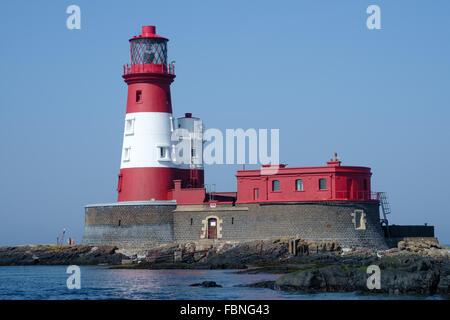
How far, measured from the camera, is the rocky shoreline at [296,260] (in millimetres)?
28922

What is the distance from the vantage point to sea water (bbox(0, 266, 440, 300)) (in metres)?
28.8

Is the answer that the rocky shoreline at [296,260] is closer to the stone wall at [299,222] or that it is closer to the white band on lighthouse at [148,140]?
the stone wall at [299,222]

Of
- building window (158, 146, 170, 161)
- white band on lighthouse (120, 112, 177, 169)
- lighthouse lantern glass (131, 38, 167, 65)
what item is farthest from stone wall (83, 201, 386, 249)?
lighthouse lantern glass (131, 38, 167, 65)

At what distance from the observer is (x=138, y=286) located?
32562mm

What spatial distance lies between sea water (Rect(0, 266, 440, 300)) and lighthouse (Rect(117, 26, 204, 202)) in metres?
5.53

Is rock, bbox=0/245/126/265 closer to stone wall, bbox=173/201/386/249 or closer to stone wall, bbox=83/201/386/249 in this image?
stone wall, bbox=83/201/386/249

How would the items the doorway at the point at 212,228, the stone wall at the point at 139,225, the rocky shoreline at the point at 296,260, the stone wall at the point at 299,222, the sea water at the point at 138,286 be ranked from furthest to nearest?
the stone wall at the point at 139,225 → the doorway at the point at 212,228 → the stone wall at the point at 299,222 → the rocky shoreline at the point at 296,260 → the sea water at the point at 138,286

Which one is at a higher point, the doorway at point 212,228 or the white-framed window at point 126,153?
the white-framed window at point 126,153

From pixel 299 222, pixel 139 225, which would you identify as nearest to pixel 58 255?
pixel 139 225

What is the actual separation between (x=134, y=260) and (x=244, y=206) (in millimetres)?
6194

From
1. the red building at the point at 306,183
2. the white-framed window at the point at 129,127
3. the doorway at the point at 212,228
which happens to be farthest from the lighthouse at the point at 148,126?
the red building at the point at 306,183

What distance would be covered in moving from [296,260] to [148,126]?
11.2 metres
